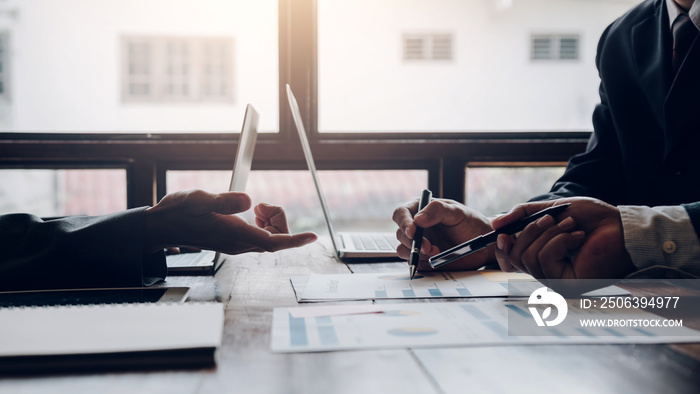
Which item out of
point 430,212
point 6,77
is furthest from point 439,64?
point 6,77

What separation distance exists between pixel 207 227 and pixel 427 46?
160 centimetres

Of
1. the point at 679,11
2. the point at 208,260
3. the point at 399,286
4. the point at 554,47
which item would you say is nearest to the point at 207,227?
the point at 208,260

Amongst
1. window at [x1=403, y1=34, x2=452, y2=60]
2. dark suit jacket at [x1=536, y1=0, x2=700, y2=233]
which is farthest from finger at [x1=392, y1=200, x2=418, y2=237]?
window at [x1=403, y1=34, x2=452, y2=60]

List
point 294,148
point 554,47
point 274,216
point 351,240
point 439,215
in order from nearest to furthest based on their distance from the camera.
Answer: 1. point 439,215
2. point 274,216
3. point 351,240
4. point 294,148
5. point 554,47

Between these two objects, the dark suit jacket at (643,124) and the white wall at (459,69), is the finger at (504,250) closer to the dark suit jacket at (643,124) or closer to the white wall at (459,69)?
the dark suit jacket at (643,124)

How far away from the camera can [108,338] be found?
496mm

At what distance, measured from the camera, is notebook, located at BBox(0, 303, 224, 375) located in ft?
1.49

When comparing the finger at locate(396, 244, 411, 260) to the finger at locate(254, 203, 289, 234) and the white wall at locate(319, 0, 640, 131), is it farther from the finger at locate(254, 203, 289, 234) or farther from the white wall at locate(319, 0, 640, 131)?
the white wall at locate(319, 0, 640, 131)

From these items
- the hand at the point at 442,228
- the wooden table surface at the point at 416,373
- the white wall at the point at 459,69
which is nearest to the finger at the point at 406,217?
the hand at the point at 442,228

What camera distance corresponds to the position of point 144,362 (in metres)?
0.45

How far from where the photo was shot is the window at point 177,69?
205cm

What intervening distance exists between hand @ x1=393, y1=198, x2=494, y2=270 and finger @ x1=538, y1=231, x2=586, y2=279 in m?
0.21

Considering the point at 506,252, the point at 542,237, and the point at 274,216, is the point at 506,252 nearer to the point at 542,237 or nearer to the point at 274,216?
the point at 542,237

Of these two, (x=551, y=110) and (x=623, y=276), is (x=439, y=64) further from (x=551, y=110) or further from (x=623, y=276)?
(x=623, y=276)
